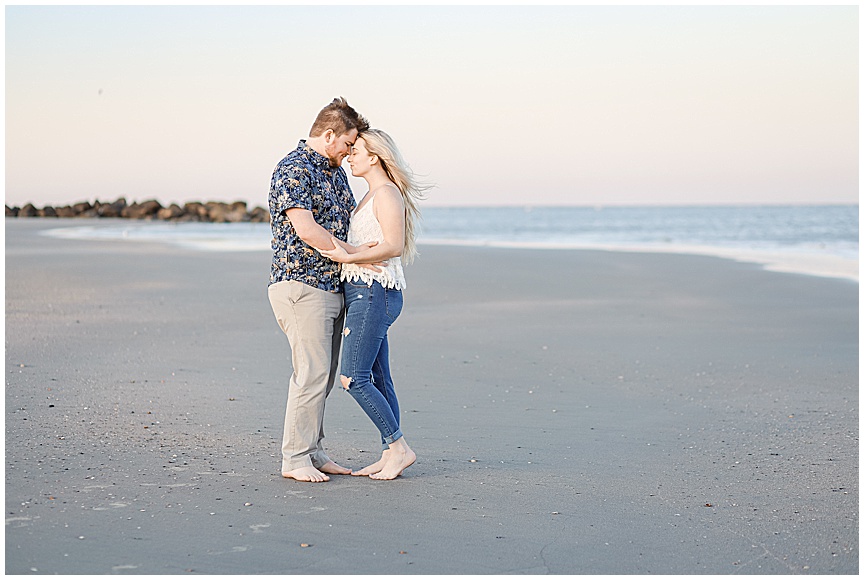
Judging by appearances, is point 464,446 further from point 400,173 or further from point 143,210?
point 143,210

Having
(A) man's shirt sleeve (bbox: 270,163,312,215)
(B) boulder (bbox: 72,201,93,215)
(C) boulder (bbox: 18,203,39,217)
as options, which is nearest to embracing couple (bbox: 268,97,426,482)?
(A) man's shirt sleeve (bbox: 270,163,312,215)

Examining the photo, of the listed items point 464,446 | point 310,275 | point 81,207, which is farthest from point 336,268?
point 81,207

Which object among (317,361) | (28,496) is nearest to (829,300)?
(317,361)

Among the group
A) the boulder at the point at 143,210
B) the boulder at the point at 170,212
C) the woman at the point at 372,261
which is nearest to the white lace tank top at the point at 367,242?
the woman at the point at 372,261

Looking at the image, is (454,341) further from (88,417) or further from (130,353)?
(88,417)

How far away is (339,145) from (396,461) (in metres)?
1.54

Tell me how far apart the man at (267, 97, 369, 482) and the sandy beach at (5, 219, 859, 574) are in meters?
0.27

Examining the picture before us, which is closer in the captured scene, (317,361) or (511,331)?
(317,361)

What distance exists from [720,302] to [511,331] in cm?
376

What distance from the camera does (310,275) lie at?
180 inches

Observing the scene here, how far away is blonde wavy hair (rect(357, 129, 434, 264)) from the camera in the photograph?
4.60 metres

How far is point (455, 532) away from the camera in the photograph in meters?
3.91

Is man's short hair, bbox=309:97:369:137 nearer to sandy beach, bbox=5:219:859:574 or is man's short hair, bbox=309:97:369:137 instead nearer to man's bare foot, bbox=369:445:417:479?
man's bare foot, bbox=369:445:417:479

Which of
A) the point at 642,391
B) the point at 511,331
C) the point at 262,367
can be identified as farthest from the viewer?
the point at 511,331
